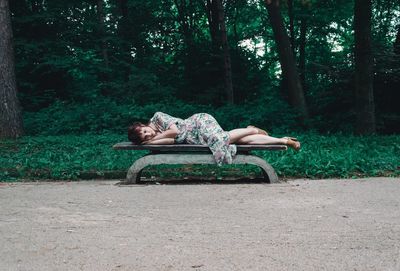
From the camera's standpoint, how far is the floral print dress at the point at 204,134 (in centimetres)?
618

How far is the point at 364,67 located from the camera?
12.2 metres

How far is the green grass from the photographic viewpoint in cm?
712

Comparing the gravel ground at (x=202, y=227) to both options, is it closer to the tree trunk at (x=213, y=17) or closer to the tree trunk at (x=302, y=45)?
the tree trunk at (x=213, y=17)

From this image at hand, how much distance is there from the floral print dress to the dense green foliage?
781 centimetres

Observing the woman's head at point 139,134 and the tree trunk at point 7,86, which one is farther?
the tree trunk at point 7,86

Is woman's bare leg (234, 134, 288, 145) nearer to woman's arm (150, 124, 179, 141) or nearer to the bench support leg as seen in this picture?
the bench support leg

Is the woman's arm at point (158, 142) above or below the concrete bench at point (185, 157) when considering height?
above

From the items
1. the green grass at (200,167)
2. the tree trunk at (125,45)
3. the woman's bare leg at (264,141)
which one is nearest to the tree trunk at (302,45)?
the tree trunk at (125,45)

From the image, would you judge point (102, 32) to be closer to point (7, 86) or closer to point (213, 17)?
point (213, 17)

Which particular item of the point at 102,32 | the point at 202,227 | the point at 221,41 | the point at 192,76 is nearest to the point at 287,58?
the point at 221,41

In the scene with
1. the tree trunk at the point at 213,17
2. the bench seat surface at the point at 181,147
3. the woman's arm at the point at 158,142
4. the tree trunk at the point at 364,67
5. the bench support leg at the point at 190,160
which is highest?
the tree trunk at the point at 213,17

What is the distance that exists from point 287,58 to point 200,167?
7.80 meters

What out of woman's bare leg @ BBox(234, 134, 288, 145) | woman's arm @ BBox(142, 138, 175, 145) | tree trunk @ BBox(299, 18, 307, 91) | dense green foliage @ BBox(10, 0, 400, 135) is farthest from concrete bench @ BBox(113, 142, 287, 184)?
tree trunk @ BBox(299, 18, 307, 91)

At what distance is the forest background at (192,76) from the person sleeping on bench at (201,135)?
51.0 inches
